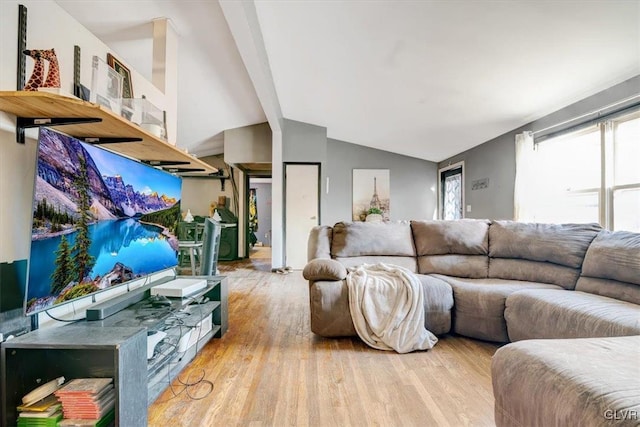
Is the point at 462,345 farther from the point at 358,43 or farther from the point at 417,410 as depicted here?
the point at 358,43

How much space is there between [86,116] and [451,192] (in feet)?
20.7

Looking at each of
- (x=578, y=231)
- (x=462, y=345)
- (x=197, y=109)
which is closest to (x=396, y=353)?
(x=462, y=345)

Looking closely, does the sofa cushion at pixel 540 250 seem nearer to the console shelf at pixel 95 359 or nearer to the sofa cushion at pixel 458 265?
the sofa cushion at pixel 458 265

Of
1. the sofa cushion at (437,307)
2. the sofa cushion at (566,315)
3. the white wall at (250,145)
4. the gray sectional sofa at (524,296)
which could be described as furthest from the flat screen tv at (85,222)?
the white wall at (250,145)

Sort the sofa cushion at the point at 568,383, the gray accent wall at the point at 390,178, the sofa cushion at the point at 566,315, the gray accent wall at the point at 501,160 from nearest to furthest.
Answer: the sofa cushion at the point at 568,383 < the sofa cushion at the point at 566,315 < the gray accent wall at the point at 501,160 < the gray accent wall at the point at 390,178

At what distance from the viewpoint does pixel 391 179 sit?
6.73 meters

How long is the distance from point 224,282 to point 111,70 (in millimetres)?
1664

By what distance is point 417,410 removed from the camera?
Result: 156 cm

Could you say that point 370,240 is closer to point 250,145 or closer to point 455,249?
point 455,249

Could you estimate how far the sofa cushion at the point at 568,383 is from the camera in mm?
845

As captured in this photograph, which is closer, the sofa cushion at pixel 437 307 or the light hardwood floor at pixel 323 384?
the light hardwood floor at pixel 323 384

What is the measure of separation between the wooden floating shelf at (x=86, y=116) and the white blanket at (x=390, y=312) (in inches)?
66.9

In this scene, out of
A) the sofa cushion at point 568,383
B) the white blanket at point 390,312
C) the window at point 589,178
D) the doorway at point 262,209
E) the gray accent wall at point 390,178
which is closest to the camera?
the sofa cushion at point 568,383

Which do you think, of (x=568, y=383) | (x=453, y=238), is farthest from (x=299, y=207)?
(x=568, y=383)
